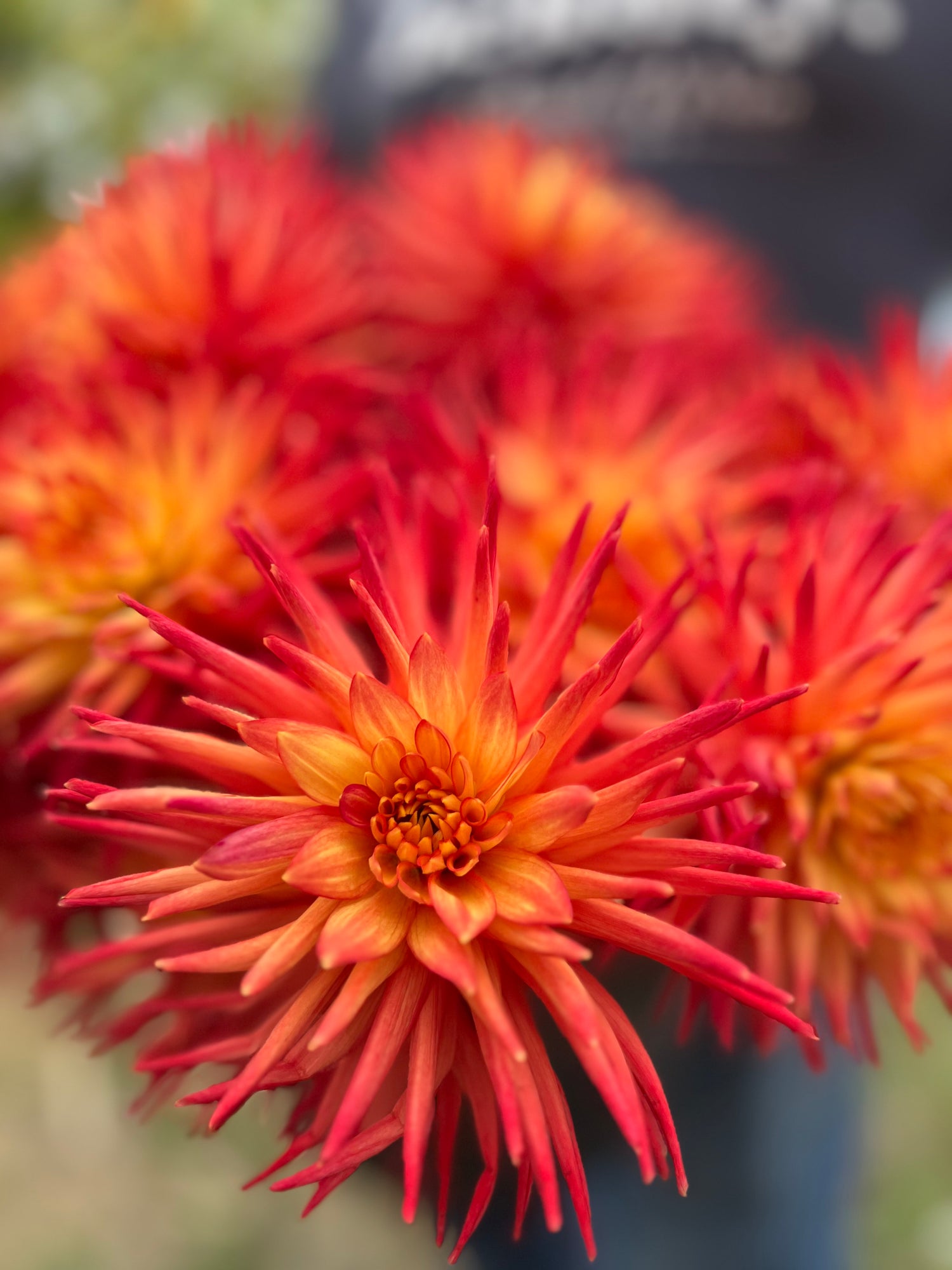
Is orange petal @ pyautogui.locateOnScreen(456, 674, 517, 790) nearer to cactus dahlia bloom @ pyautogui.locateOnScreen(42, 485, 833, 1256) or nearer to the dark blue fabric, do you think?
cactus dahlia bloom @ pyautogui.locateOnScreen(42, 485, 833, 1256)

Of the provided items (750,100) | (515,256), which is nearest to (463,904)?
(515,256)

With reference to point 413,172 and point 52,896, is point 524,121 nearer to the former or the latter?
point 413,172

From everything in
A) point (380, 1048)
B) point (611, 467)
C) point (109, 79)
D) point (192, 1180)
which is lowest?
point (192, 1180)

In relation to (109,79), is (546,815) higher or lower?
lower

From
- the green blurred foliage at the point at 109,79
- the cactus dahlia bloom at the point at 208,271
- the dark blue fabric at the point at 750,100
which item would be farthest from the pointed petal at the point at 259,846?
the green blurred foliage at the point at 109,79

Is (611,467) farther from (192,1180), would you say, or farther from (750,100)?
(750,100)
